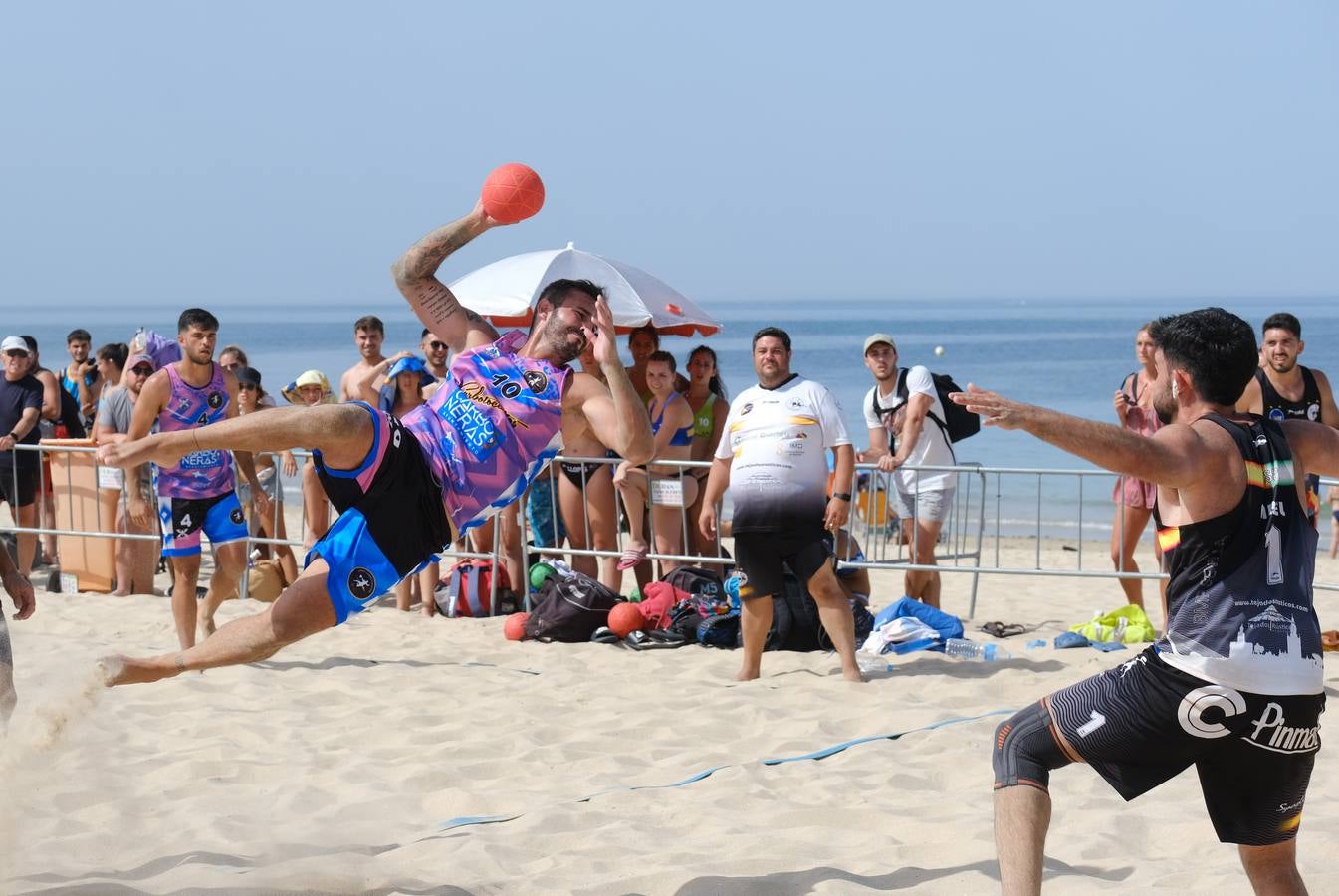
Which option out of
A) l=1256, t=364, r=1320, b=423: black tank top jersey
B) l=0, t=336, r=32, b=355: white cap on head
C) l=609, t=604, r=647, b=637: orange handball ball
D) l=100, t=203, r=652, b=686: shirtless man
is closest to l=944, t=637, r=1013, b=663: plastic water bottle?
l=609, t=604, r=647, b=637: orange handball ball

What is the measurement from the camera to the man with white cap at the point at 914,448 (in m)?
8.45

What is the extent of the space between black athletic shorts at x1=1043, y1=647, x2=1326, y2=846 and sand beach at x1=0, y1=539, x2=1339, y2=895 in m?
0.87

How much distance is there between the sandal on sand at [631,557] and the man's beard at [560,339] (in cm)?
396

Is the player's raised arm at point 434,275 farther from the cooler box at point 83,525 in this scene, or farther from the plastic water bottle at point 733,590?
the cooler box at point 83,525

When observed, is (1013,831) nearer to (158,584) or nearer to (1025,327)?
(158,584)

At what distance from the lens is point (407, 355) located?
897cm

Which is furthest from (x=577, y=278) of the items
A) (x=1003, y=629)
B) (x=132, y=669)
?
(x=132, y=669)

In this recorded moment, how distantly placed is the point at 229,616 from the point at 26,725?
17.3ft

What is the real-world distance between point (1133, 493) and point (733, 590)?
2617 millimetres

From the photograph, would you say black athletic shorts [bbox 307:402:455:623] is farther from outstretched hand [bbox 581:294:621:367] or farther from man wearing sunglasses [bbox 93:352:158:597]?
man wearing sunglasses [bbox 93:352:158:597]

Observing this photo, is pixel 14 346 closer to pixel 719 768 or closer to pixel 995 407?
pixel 719 768

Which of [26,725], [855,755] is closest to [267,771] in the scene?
[26,725]

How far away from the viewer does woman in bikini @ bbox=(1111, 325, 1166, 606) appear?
7.84 meters

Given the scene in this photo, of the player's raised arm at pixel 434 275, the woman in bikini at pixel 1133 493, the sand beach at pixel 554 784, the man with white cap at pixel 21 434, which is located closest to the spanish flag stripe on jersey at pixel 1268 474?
the sand beach at pixel 554 784
